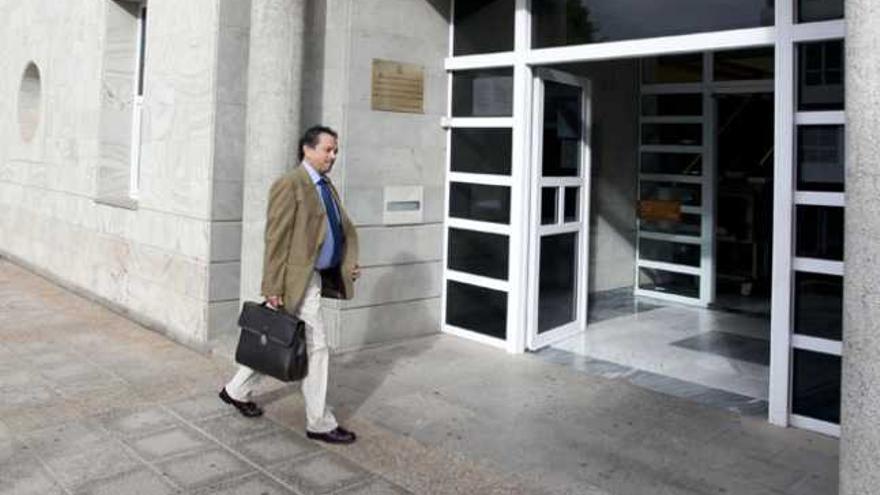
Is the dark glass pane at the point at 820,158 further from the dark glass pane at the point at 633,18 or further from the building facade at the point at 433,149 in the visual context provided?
the dark glass pane at the point at 633,18

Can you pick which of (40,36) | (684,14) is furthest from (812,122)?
(40,36)

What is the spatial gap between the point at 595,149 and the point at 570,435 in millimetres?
5170

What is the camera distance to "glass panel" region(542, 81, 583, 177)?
270 inches

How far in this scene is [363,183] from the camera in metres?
6.65

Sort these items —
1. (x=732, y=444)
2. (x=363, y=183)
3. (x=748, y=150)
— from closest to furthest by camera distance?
1. (x=732, y=444)
2. (x=363, y=183)
3. (x=748, y=150)

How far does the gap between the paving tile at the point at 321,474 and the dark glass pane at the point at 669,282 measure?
6.20 m

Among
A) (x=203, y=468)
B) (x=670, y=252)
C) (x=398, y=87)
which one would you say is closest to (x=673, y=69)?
(x=670, y=252)

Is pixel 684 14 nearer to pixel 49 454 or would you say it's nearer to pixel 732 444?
pixel 732 444

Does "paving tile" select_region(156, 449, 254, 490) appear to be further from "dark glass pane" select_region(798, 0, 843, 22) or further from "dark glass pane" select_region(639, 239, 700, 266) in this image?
"dark glass pane" select_region(639, 239, 700, 266)

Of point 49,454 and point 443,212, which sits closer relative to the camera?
point 49,454

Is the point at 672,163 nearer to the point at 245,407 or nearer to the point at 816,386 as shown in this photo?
the point at 816,386

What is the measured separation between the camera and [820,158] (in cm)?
473

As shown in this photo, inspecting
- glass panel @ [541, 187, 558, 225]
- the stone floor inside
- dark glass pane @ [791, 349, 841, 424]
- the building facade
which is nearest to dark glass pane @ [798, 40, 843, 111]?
the building facade

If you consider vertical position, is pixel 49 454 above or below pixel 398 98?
below
